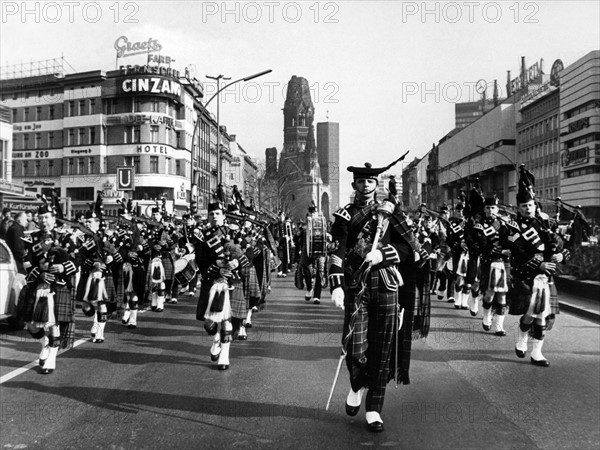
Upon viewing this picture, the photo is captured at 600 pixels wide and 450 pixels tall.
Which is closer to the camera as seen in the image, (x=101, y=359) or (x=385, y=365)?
(x=385, y=365)

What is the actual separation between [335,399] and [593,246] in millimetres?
12206

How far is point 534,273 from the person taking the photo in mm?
8195

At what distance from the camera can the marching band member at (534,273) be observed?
316 inches

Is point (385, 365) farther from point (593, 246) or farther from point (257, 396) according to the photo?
point (593, 246)

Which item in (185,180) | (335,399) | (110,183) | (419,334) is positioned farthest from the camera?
(185,180)

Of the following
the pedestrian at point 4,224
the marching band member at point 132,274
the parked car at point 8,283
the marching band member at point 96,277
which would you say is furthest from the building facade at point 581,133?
the parked car at point 8,283

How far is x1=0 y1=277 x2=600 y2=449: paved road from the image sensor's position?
520 cm

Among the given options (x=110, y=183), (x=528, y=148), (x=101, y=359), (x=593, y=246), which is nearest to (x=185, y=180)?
(x=110, y=183)

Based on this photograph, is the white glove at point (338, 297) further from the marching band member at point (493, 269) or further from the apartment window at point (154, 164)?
the apartment window at point (154, 164)

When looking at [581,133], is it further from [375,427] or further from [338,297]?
[375,427]

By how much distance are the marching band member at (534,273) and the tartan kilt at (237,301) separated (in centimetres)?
378

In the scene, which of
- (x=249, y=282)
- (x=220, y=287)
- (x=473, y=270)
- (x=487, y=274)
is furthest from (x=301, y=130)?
(x=220, y=287)

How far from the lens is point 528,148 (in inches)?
3004

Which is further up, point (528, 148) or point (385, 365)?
point (528, 148)
